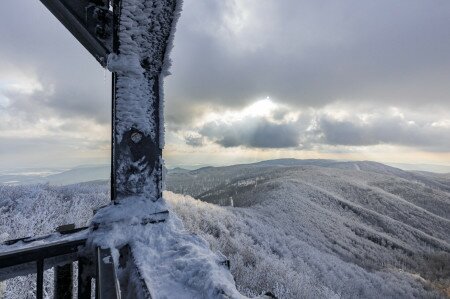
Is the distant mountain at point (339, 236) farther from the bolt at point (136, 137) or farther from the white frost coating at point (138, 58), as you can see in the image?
the white frost coating at point (138, 58)

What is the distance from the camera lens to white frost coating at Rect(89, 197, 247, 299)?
4.89ft

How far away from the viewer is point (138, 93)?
2418 mm

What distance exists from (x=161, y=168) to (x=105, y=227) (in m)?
0.68

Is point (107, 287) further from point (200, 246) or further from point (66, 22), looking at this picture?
point (66, 22)

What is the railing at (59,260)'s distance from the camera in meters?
1.69

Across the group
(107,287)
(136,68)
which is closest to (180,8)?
(136,68)

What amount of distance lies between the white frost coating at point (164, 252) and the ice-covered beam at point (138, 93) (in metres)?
0.20

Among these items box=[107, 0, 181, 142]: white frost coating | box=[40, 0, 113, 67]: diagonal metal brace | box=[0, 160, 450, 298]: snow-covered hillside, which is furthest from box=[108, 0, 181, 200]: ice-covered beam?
box=[0, 160, 450, 298]: snow-covered hillside

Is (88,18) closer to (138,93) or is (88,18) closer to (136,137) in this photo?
(138,93)

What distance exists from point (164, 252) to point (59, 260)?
78cm

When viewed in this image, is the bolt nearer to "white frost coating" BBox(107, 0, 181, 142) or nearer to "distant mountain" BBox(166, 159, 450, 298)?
"white frost coating" BBox(107, 0, 181, 142)

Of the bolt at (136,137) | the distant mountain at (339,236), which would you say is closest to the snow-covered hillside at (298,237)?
the distant mountain at (339,236)

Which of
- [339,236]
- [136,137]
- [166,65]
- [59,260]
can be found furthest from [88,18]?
[339,236]

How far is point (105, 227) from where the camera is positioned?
2096 mm
